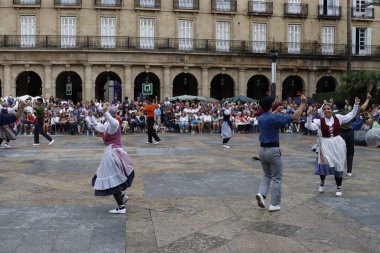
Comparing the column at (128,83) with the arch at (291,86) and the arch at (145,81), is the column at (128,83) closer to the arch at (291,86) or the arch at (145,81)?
the arch at (145,81)

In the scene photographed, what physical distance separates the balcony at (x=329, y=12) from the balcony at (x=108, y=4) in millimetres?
15858

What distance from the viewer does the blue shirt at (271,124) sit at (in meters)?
7.55

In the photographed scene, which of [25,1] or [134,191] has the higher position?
[25,1]

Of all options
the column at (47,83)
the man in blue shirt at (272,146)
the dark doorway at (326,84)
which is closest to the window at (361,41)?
the dark doorway at (326,84)

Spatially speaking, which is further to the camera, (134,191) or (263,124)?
(134,191)

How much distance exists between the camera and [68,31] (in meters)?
35.9

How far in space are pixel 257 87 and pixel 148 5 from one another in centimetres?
1147

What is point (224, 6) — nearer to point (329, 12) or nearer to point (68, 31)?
point (329, 12)

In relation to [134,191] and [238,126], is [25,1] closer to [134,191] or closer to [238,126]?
[238,126]

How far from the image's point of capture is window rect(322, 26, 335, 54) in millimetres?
40000

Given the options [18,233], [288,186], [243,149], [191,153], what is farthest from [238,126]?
[18,233]

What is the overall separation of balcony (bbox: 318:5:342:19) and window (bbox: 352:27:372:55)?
6.61 feet

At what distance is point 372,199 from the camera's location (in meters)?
8.58

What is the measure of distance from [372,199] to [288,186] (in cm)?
171
